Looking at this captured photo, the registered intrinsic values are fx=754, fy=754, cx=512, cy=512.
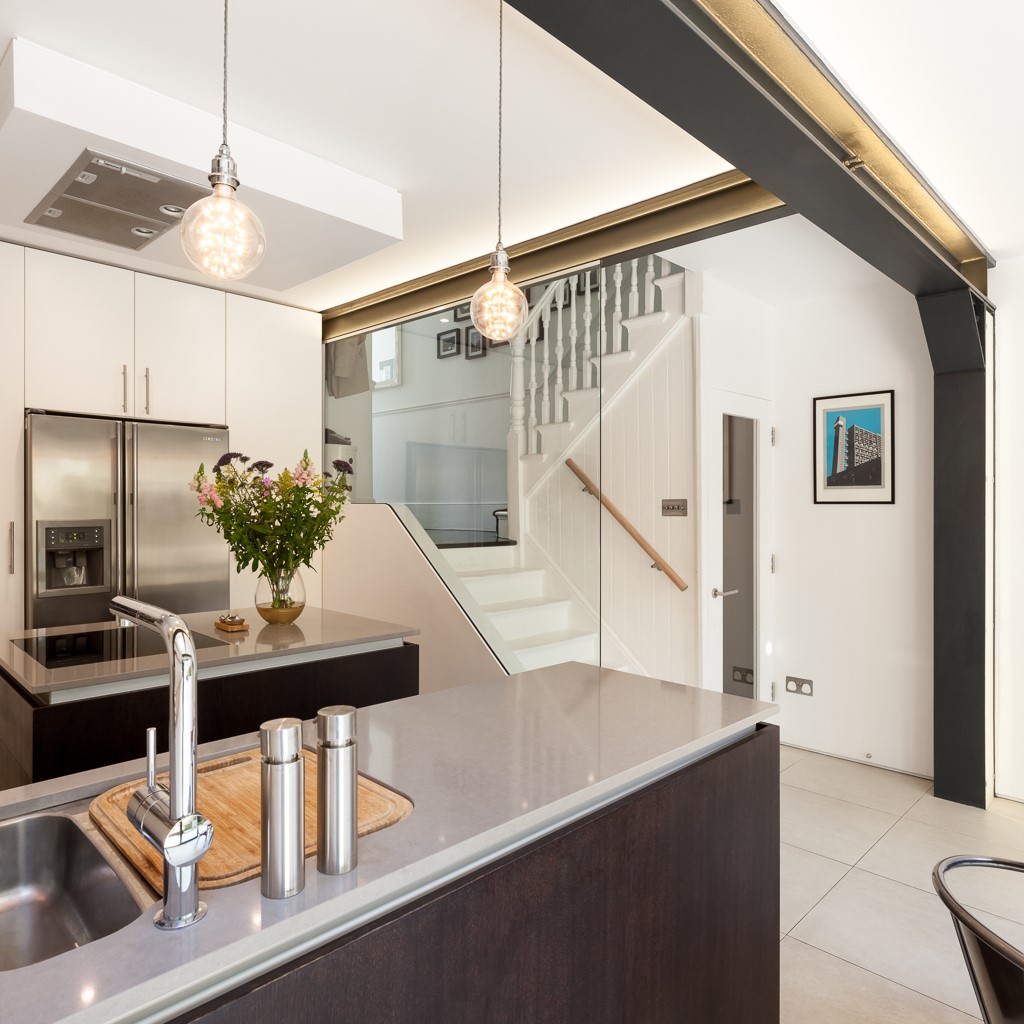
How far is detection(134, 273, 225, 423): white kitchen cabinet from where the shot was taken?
3.89 m

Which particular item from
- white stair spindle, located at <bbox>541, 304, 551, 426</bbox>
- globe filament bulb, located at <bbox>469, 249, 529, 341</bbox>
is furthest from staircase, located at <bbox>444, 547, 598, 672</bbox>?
globe filament bulb, located at <bbox>469, 249, 529, 341</bbox>

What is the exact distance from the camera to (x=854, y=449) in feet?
13.6

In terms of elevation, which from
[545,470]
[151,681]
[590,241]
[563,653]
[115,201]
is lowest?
[563,653]

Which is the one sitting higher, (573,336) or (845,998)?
(573,336)

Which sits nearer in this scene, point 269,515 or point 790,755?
point 269,515

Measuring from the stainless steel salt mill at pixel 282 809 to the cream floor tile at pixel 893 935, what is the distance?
2187 mm

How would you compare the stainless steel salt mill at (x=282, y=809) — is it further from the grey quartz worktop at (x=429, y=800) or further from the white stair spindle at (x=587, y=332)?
the white stair spindle at (x=587, y=332)

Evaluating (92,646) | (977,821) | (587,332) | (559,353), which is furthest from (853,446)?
(92,646)

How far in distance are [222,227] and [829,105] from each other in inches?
64.8

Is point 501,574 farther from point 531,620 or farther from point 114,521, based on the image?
point 114,521

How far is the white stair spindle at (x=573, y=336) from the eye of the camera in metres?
3.47

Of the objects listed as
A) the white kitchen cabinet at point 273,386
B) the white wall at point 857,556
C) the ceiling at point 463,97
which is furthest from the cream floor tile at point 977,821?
the white kitchen cabinet at point 273,386

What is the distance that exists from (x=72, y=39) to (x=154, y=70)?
0.72 ft

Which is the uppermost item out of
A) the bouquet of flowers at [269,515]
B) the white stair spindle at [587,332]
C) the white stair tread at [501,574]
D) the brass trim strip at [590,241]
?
the brass trim strip at [590,241]
